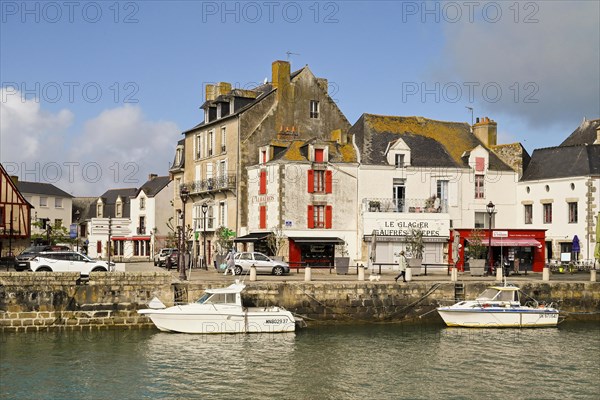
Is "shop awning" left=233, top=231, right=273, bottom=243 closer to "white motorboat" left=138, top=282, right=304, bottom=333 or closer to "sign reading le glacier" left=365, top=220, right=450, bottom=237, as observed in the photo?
"sign reading le glacier" left=365, top=220, right=450, bottom=237

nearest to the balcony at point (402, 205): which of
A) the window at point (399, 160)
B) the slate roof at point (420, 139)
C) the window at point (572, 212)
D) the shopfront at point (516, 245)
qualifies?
the shopfront at point (516, 245)

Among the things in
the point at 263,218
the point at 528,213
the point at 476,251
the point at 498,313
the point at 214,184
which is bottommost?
the point at 498,313

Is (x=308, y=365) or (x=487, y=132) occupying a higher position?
(x=487, y=132)

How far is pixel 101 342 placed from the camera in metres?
28.5

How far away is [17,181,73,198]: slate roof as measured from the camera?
3231 inches

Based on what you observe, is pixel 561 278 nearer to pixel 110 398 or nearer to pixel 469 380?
pixel 469 380

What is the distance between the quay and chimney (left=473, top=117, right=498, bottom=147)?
693 inches

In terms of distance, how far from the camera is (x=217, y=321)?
3027cm

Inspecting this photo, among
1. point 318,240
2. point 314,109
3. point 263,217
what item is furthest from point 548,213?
point 263,217

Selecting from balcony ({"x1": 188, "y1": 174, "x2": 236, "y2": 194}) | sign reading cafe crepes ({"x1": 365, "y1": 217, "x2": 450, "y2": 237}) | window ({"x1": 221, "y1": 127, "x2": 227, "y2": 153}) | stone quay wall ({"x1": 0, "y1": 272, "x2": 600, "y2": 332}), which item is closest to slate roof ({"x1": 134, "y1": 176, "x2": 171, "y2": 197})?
balcony ({"x1": 188, "y1": 174, "x2": 236, "y2": 194})

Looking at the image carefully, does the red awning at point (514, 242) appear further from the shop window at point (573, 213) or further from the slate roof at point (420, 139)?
the slate roof at point (420, 139)

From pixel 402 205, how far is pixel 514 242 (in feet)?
23.0

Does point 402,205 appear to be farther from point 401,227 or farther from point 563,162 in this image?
point 563,162

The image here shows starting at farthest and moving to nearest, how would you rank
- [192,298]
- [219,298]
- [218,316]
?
1. [192,298]
2. [219,298]
3. [218,316]
